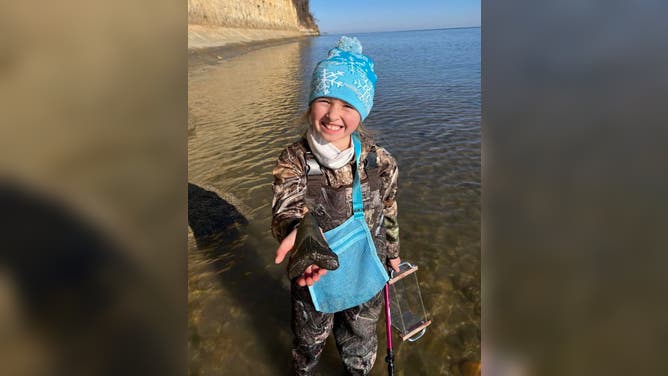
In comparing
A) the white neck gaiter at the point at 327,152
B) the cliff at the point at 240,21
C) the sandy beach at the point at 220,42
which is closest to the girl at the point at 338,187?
the white neck gaiter at the point at 327,152

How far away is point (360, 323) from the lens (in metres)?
2.69

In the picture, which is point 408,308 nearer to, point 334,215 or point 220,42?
point 334,215

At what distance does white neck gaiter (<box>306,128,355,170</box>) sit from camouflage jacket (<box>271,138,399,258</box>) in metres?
0.05

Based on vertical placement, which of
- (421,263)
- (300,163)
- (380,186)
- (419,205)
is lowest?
(421,263)

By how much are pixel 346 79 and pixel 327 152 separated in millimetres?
417

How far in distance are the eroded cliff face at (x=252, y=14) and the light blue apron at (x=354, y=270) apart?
17.5m

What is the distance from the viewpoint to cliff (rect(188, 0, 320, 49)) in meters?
31.2

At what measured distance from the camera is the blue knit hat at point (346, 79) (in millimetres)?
2152
